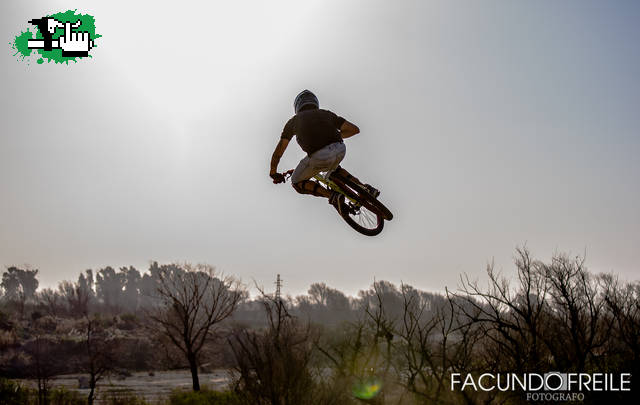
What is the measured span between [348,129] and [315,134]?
578mm

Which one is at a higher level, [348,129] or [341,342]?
[348,129]

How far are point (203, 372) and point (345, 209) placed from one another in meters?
38.9

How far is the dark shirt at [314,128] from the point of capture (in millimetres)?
5652

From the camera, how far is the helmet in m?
5.68

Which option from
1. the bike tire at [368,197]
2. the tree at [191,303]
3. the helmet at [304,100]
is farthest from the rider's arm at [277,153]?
the tree at [191,303]

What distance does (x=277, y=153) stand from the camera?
6137 mm

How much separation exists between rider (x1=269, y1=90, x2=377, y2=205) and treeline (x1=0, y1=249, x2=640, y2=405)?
3612 millimetres

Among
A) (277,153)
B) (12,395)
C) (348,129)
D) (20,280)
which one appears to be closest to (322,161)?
(348,129)

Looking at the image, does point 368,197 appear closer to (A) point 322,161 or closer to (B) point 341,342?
(A) point 322,161

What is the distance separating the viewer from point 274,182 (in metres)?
6.43

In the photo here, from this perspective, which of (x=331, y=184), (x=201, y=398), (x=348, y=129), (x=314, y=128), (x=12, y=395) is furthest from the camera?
(x=201, y=398)

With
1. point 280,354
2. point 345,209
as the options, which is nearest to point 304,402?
point 280,354

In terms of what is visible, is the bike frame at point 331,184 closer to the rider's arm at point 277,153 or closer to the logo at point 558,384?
the rider's arm at point 277,153

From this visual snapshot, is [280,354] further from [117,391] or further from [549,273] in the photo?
[117,391]
